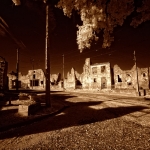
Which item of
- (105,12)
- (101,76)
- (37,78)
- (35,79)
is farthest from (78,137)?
(35,79)

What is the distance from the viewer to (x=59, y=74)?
168 feet

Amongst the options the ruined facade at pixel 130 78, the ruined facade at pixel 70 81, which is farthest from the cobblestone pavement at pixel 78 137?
the ruined facade at pixel 70 81

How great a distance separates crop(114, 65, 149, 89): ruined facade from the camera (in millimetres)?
38469

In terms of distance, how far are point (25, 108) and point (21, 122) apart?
139 cm

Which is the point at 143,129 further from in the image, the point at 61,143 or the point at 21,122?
the point at 21,122

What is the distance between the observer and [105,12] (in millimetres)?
5684

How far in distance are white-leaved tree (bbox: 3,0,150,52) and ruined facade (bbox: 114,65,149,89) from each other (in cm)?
3424

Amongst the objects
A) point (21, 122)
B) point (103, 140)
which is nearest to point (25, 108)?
point (21, 122)

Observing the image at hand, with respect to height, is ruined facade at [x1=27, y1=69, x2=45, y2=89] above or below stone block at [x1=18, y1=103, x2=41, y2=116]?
above

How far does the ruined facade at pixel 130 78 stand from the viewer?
38.5m

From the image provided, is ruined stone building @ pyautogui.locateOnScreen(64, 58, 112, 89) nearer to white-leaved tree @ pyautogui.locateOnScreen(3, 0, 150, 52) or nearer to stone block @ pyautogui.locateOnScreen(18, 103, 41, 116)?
stone block @ pyautogui.locateOnScreen(18, 103, 41, 116)

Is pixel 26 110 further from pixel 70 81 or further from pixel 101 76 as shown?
pixel 70 81

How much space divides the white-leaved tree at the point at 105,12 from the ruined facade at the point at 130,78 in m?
34.2

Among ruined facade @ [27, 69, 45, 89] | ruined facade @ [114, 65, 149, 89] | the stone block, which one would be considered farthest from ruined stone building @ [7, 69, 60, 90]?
the stone block
